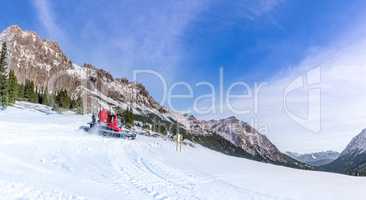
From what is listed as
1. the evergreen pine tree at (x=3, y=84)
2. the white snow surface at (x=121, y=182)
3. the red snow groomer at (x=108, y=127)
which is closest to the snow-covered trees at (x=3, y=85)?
the evergreen pine tree at (x=3, y=84)

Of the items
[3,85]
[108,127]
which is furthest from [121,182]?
[3,85]

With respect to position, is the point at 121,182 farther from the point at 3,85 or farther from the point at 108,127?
the point at 3,85

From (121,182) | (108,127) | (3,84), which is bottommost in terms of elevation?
(121,182)

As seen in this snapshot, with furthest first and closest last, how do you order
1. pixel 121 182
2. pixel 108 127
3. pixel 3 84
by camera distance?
pixel 3 84 → pixel 108 127 → pixel 121 182

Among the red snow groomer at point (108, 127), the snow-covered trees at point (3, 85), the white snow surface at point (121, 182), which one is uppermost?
the snow-covered trees at point (3, 85)

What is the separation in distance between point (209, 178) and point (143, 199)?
23.6 feet

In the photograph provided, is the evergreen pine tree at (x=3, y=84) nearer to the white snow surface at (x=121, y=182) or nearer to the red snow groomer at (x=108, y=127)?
the red snow groomer at (x=108, y=127)

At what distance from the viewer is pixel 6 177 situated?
14977mm

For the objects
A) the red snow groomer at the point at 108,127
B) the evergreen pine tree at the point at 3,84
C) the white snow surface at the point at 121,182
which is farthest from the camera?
the evergreen pine tree at the point at 3,84

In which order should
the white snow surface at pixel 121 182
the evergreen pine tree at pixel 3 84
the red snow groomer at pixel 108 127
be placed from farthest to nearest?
the evergreen pine tree at pixel 3 84 < the red snow groomer at pixel 108 127 < the white snow surface at pixel 121 182

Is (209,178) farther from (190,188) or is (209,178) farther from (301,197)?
(301,197)

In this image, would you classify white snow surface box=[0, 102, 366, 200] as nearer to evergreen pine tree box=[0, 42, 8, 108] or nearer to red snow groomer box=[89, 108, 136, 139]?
red snow groomer box=[89, 108, 136, 139]

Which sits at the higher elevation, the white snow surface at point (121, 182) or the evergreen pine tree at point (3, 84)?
the evergreen pine tree at point (3, 84)

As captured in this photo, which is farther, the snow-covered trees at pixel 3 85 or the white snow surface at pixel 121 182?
the snow-covered trees at pixel 3 85
